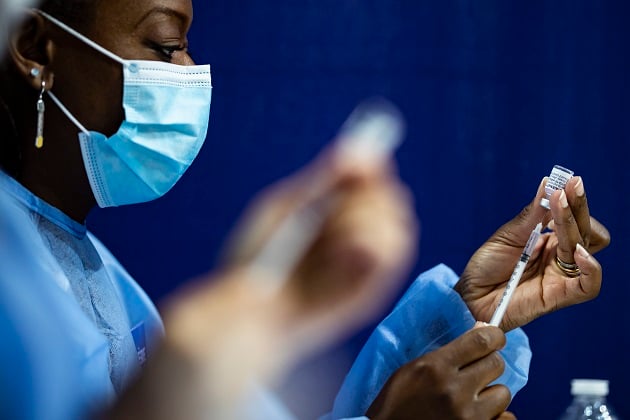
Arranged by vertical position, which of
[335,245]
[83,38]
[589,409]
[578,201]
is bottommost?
[589,409]

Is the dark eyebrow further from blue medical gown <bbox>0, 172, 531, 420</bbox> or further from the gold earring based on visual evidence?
blue medical gown <bbox>0, 172, 531, 420</bbox>

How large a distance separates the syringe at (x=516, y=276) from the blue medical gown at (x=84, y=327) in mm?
87

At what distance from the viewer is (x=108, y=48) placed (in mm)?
1000

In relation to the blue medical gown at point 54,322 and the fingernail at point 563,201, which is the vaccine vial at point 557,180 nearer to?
the fingernail at point 563,201

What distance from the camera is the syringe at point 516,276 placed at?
1048 mm

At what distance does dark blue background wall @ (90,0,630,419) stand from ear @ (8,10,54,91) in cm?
92

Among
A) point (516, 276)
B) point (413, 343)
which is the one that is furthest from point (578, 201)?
point (413, 343)

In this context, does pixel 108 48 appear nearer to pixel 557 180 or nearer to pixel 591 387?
pixel 557 180

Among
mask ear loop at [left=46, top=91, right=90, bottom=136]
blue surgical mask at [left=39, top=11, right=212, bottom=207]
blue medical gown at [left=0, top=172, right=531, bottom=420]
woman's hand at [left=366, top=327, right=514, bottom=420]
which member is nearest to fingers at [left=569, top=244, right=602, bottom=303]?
blue medical gown at [left=0, top=172, right=531, bottom=420]

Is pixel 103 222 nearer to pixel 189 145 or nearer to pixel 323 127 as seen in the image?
pixel 323 127

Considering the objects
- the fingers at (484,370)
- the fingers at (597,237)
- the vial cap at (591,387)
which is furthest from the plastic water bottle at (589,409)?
the fingers at (484,370)

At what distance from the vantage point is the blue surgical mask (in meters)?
1.02

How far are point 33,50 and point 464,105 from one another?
3.74ft

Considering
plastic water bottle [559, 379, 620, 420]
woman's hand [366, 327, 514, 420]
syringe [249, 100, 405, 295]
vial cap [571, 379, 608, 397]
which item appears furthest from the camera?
plastic water bottle [559, 379, 620, 420]
